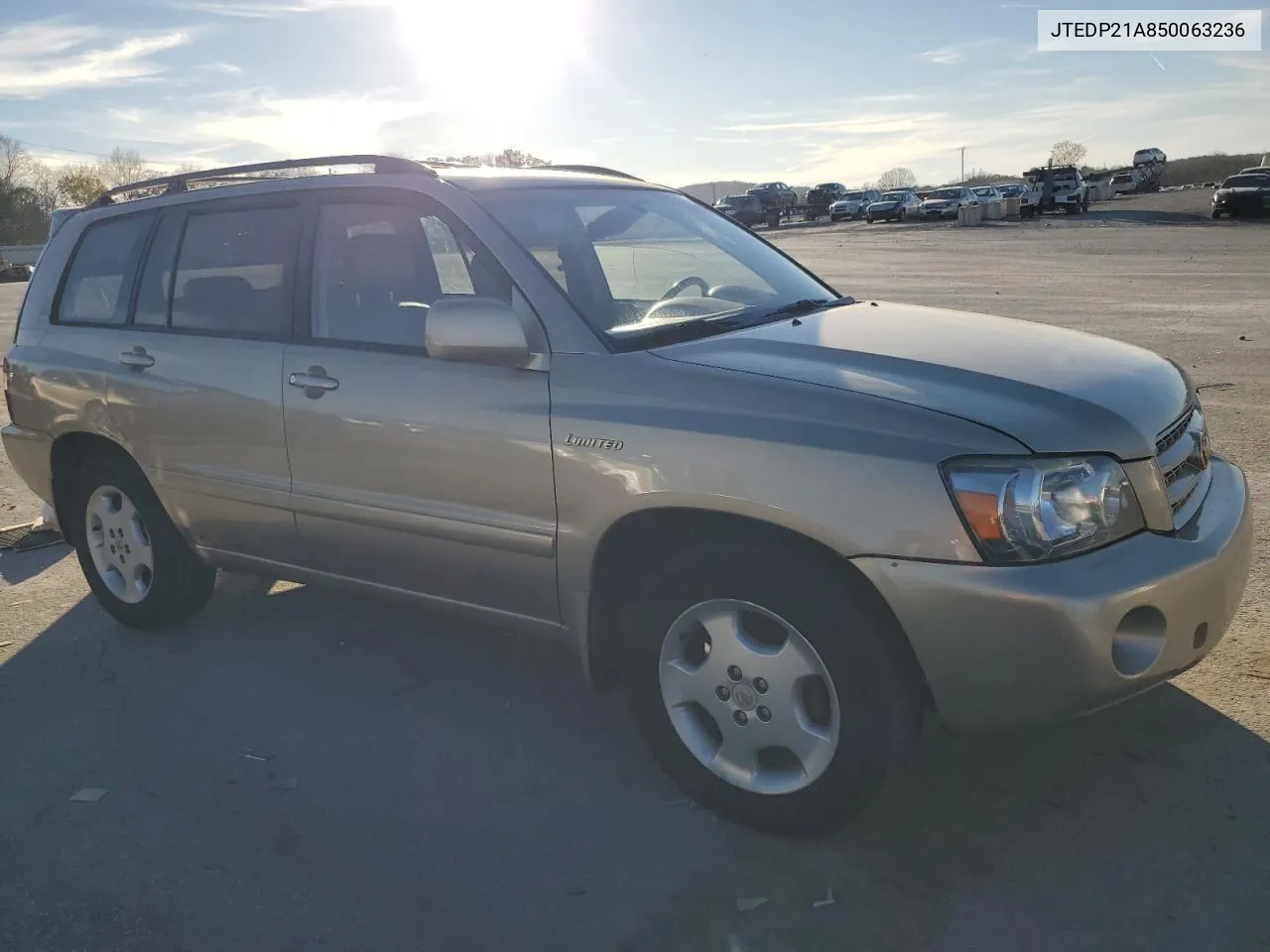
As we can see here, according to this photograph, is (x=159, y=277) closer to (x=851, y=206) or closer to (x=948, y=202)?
(x=948, y=202)

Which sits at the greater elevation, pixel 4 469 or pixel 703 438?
pixel 703 438

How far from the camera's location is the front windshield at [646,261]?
11.2 ft

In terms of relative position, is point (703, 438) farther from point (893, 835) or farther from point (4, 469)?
point (4, 469)

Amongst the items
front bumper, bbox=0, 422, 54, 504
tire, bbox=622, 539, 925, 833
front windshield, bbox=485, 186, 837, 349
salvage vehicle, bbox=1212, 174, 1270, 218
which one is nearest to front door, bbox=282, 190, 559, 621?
front windshield, bbox=485, 186, 837, 349

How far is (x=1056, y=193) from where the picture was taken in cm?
4891

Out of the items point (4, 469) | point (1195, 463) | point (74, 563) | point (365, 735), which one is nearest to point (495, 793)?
point (365, 735)

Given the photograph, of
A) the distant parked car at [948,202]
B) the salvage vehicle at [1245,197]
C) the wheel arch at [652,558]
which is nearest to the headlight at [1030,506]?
the wheel arch at [652,558]

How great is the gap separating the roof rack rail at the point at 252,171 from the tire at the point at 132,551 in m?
1.18

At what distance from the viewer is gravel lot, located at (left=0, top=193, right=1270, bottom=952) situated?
8.64 feet

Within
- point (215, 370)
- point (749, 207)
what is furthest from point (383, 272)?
point (749, 207)

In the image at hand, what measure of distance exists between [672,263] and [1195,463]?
1905 millimetres

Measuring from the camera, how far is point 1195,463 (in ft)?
10.3

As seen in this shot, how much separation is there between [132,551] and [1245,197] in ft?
133

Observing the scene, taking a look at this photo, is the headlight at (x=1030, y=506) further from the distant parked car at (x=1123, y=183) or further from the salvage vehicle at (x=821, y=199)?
the distant parked car at (x=1123, y=183)
